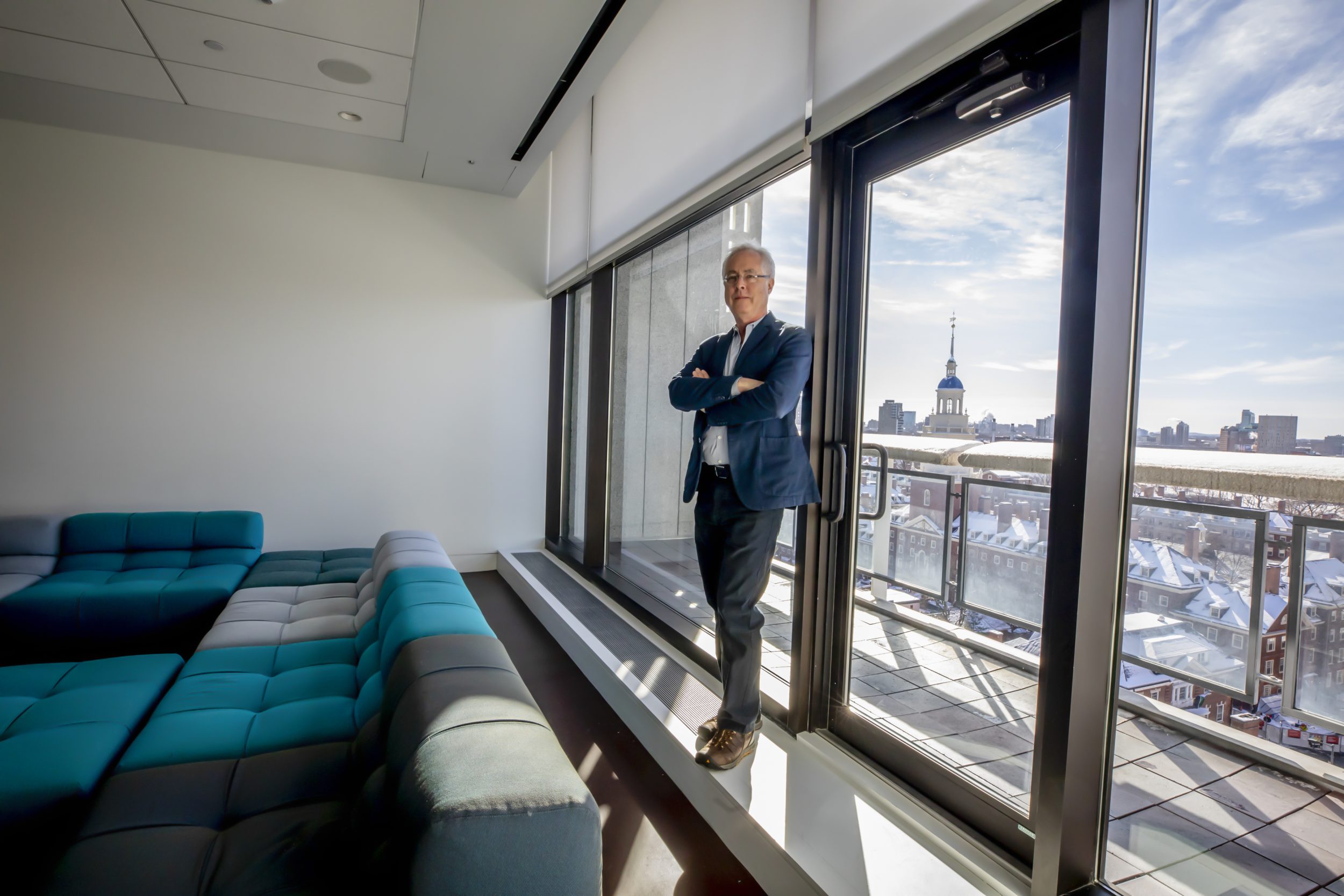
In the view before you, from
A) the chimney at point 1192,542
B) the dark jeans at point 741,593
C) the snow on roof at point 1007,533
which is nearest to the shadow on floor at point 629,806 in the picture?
the dark jeans at point 741,593

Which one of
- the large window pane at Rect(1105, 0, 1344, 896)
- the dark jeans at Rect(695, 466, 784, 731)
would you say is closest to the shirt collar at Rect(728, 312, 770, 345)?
the dark jeans at Rect(695, 466, 784, 731)

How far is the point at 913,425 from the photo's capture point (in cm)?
195

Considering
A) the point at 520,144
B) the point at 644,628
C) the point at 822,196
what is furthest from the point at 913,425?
the point at 520,144

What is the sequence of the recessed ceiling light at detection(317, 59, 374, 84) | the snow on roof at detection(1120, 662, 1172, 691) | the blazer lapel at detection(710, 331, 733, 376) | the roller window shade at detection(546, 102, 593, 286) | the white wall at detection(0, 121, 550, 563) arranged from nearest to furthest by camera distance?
1. the snow on roof at detection(1120, 662, 1172, 691)
2. the blazer lapel at detection(710, 331, 733, 376)
3. the recessed ceiling light at detection(317, 59, 374, 84)
4. the white wall at detection(0, 121, 550, 563)
5. the roller window shade at detection(546, 102, 593, 286)

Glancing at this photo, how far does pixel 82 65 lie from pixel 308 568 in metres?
2.79

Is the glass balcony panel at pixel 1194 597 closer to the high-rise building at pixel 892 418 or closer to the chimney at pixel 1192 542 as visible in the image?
the chimney at pixel 1192 542

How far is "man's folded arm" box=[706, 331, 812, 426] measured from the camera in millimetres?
1954

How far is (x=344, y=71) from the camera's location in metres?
3.34

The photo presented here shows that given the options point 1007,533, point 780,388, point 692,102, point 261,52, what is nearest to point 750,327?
point 780,388

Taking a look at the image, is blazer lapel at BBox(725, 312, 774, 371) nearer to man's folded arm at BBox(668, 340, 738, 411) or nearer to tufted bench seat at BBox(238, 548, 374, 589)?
man's folded arm at BBox(668, 340, 738, 411)

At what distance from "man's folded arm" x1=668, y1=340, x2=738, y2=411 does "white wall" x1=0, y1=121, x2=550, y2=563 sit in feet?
11.4

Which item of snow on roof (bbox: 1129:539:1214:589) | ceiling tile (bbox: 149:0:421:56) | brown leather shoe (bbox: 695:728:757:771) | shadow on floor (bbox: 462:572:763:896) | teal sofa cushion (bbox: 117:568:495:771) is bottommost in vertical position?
shadow on floor (bbox: 462:572:763:896)

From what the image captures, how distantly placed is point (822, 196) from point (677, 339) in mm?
1454

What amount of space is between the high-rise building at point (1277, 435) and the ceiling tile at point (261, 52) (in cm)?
359
